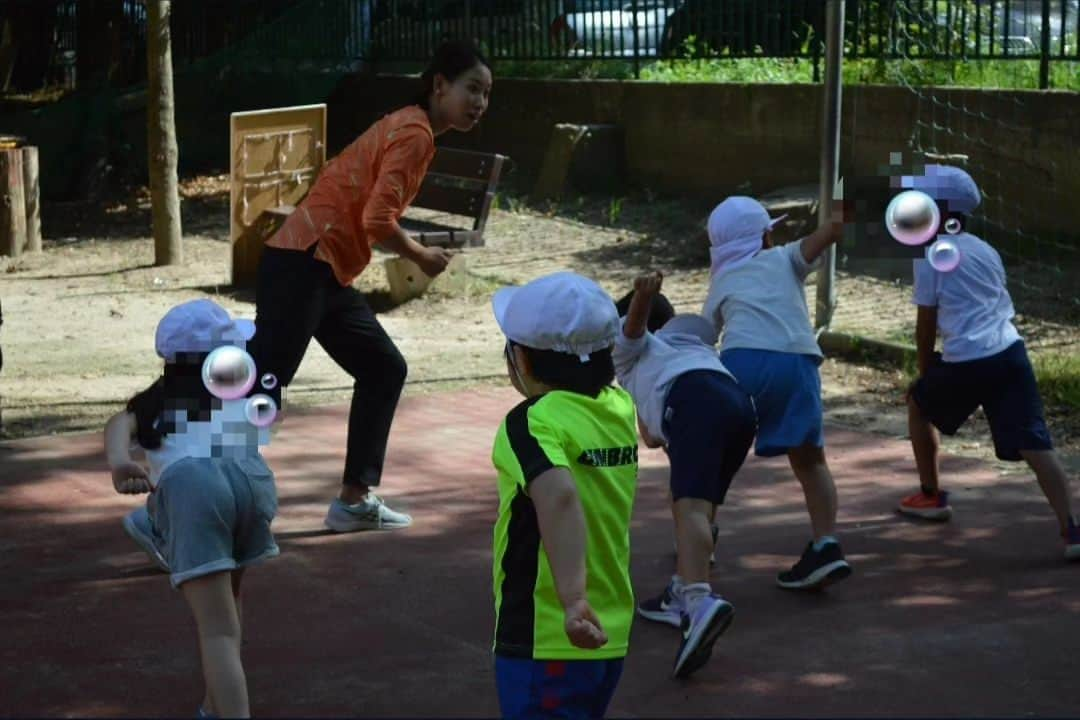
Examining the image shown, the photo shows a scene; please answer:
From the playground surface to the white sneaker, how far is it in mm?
70

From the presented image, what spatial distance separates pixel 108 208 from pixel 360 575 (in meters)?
11.4

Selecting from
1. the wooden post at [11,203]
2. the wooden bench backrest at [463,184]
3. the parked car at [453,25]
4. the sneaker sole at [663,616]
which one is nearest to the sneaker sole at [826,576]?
the sneaker sole at [663,616]

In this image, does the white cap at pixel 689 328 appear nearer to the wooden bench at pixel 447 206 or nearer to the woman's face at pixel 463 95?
the woman's face at pixel 463 95

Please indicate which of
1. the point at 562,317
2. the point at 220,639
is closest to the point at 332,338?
the point at 220,639

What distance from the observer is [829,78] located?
1003 cm

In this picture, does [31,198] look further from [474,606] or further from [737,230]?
[737,230]

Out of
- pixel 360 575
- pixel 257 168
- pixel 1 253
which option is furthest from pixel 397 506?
pixel 1 253

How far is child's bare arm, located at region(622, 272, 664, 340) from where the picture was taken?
4.91 metres

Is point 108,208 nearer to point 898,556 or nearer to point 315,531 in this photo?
point 315,531

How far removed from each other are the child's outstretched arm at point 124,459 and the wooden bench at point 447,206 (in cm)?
755

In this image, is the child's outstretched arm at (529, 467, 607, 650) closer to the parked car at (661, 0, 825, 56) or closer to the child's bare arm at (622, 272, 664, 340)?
the child's bare arm at (622, 272, 664, 340)

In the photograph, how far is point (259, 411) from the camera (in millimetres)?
4051

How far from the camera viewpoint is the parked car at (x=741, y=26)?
596 inches

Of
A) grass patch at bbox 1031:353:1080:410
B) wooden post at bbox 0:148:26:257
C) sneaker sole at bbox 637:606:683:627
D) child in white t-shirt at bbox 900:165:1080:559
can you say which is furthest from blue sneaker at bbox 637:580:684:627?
wooden post at bbox 0:148:26:257
